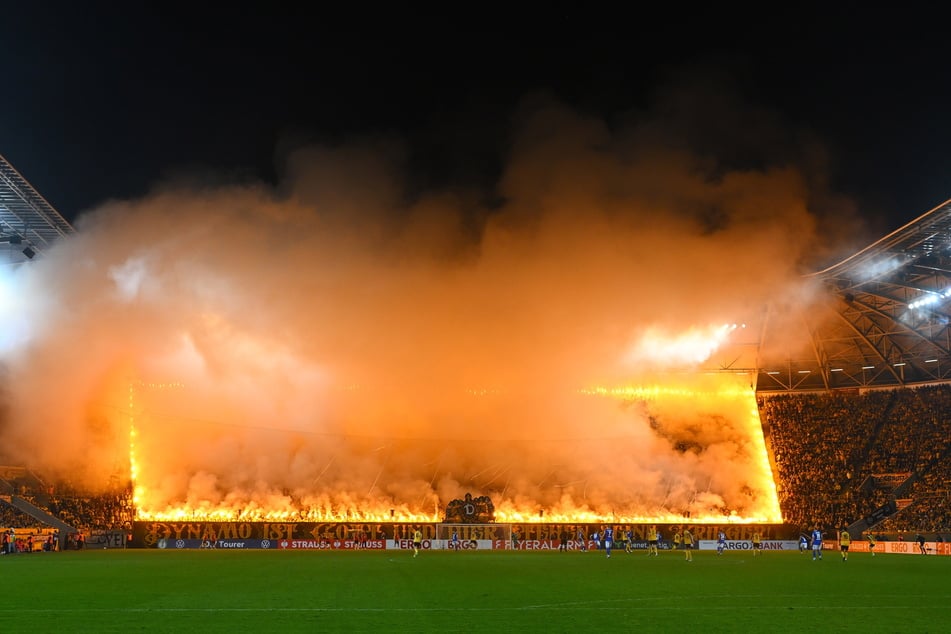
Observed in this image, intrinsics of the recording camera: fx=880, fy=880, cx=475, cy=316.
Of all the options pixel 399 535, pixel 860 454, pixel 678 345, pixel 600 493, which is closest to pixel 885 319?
pixel 860 454

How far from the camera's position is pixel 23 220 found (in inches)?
1524

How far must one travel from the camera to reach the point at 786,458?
52.7m

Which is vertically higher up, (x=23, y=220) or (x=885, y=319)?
(x=23, y=220)

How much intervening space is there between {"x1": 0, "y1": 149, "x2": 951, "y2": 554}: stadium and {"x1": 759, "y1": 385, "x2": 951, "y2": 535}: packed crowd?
0.30 ft

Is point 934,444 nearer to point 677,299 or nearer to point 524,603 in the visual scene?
point 677,299

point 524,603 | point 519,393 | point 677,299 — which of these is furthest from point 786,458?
point 524,603

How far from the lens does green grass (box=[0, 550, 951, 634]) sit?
45.6 ft

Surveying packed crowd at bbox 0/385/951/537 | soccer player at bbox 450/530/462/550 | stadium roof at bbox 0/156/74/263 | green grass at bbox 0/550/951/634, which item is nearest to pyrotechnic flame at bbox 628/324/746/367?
packed crowd at bbox 0/385/951/537

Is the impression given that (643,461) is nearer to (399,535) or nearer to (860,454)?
(860,454)

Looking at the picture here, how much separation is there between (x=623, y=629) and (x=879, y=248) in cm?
2939

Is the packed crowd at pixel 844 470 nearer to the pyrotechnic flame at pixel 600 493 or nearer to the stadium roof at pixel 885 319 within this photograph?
the stadium roof at pixel 885 319

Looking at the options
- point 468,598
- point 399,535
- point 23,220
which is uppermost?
point 23,220

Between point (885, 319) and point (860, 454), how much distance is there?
27.1 feet

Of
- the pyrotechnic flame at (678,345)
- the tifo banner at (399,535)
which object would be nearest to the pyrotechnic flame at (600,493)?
the tifo banner at (399,535)
